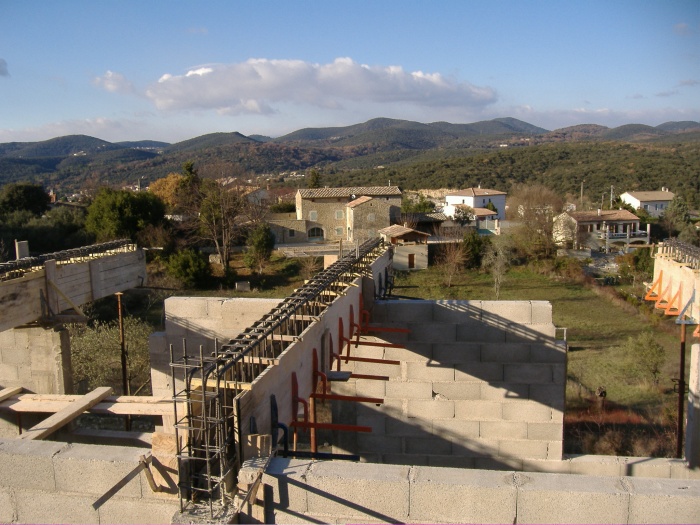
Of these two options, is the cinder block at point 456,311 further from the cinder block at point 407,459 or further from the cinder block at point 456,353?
the cinder block at point 407,459

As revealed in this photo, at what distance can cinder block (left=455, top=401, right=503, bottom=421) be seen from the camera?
8883 mm

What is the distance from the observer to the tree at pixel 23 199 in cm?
3428

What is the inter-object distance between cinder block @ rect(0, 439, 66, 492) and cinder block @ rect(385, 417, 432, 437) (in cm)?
601

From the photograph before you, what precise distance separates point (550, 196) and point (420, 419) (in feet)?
121

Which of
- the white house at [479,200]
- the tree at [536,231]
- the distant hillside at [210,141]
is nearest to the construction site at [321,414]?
the tree at [536,231]

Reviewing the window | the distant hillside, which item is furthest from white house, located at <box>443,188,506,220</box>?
the distant hillside

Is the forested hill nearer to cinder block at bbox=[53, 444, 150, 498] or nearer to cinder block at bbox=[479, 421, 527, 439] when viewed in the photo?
cinder block at bbox=[479, 421, 527, 439]

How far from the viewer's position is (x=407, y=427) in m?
9.11

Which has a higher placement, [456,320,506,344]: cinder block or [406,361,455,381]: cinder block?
[456,320,506,344]: cinder block

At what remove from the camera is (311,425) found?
5.09 m

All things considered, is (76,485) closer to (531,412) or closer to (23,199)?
(531,412)

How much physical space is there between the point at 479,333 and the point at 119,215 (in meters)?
27.7

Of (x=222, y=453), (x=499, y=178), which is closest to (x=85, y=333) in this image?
(x=222, y=453)

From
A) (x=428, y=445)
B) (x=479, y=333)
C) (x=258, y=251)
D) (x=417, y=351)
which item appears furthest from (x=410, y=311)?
(x=258, y=251)
